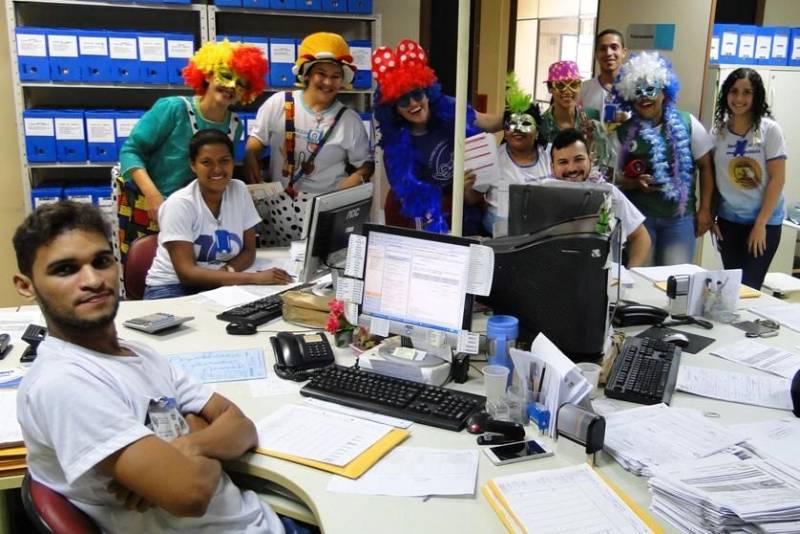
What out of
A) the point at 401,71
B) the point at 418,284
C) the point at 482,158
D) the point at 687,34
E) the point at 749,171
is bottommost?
the point at 418,284

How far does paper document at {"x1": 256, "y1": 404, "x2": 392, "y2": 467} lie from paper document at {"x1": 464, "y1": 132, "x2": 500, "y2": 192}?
135 centimetres

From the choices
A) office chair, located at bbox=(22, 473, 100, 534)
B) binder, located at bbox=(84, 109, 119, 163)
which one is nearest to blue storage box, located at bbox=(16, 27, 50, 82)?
binder, located at bbox=(84, 109, 119, 163)

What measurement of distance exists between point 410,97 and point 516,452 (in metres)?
1.98

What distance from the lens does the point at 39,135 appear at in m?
3.96

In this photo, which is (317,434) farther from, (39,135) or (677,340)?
(39,135)

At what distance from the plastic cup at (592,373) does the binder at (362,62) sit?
2.86 m

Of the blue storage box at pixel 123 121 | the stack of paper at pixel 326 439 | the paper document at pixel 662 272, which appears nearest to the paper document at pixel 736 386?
the stack of paper at pixel 326 439

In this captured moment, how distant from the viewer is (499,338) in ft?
6.56

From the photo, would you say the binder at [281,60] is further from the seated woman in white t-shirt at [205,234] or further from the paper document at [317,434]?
the paper document at [317,434]

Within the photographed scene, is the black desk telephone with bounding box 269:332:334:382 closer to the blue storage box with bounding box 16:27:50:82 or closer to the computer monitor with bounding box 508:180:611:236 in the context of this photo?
the computer monitor with bounding box 508:180:611:236

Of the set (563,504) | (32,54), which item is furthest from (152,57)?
(563,504)

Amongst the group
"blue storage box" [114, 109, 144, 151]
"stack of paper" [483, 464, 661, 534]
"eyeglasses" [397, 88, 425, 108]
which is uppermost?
"eyeglasses" [397, 88, 425, 108]

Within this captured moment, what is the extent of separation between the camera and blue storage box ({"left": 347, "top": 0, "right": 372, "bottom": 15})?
4.30 meters

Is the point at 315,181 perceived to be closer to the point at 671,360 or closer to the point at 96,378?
the point at 671,360
